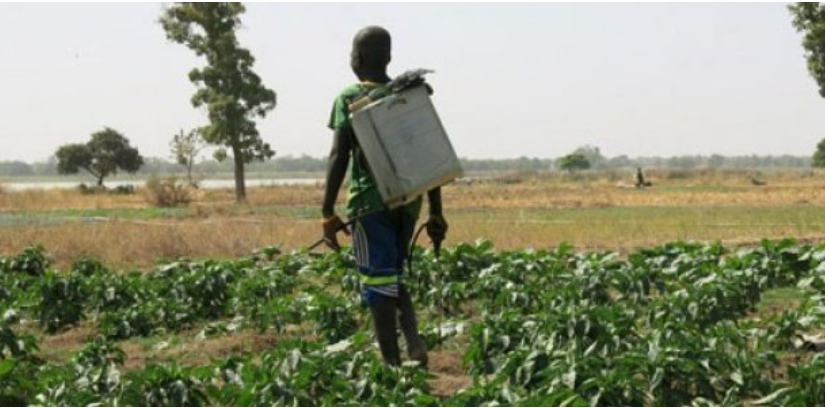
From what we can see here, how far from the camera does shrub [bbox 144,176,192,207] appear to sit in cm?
4431

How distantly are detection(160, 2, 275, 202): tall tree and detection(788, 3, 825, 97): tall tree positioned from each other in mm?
22852

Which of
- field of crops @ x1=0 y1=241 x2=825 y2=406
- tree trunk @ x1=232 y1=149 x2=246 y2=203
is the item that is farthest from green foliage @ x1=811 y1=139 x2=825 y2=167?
field of crops @ x1=0 y1=241 x2=825 y2=406

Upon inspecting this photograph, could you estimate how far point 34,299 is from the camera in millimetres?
10031

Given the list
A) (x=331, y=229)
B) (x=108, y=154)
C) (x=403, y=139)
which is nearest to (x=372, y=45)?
(x=403, y=139)

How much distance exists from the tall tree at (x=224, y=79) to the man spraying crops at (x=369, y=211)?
1620 inches

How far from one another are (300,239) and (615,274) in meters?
11.4

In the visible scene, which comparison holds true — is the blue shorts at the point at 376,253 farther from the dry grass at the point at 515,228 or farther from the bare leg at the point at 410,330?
the dry grass at the point at 515,228

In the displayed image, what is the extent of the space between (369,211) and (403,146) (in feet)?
1.46

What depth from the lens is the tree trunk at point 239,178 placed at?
4603 cm

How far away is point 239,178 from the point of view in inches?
1836

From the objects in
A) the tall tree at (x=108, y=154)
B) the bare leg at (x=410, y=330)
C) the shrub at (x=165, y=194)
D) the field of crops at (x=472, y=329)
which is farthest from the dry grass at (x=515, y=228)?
the tall tree at (x=108, y=154)

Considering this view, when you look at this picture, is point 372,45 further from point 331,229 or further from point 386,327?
point 386,327

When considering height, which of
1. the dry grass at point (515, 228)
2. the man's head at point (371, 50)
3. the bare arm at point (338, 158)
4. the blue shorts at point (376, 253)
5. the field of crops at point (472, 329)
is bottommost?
the dry grass at point (515, 228)

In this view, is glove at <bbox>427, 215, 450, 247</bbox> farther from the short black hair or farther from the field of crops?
the short black hair
